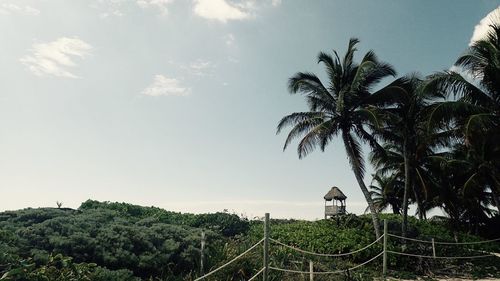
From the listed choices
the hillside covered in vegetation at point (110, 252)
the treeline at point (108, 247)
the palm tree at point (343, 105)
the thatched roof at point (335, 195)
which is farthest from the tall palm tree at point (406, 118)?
the treeline at point (108, 247)

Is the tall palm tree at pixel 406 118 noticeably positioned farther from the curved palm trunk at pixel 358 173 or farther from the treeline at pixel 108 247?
the treeline at pixel 108 247

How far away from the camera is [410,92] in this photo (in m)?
22.1

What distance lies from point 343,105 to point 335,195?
12.1 m

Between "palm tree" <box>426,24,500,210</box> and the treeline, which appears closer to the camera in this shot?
the treeline

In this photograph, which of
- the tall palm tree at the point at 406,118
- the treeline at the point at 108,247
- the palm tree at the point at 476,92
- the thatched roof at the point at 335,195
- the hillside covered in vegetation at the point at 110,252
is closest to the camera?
the hillside covered in vegetation at the point at 110,252

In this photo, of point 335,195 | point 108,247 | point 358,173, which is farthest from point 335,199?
point 108,247

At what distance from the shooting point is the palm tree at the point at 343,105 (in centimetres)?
2123

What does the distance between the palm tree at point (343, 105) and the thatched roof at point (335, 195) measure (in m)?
10.1

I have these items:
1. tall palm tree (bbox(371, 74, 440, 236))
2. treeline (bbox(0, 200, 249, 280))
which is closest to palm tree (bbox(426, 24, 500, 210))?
tall palm tree (bbox(371, 74, 440, 236))

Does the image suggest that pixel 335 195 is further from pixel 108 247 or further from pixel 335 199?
pixel 108 247

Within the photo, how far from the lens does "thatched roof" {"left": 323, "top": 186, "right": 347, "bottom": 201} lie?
31.7m

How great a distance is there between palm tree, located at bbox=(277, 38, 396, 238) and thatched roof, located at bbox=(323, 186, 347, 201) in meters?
10.1

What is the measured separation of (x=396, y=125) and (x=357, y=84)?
3.29m

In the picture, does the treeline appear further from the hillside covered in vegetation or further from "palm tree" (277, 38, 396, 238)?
"palm tree" (277, 38, 396, 238)
